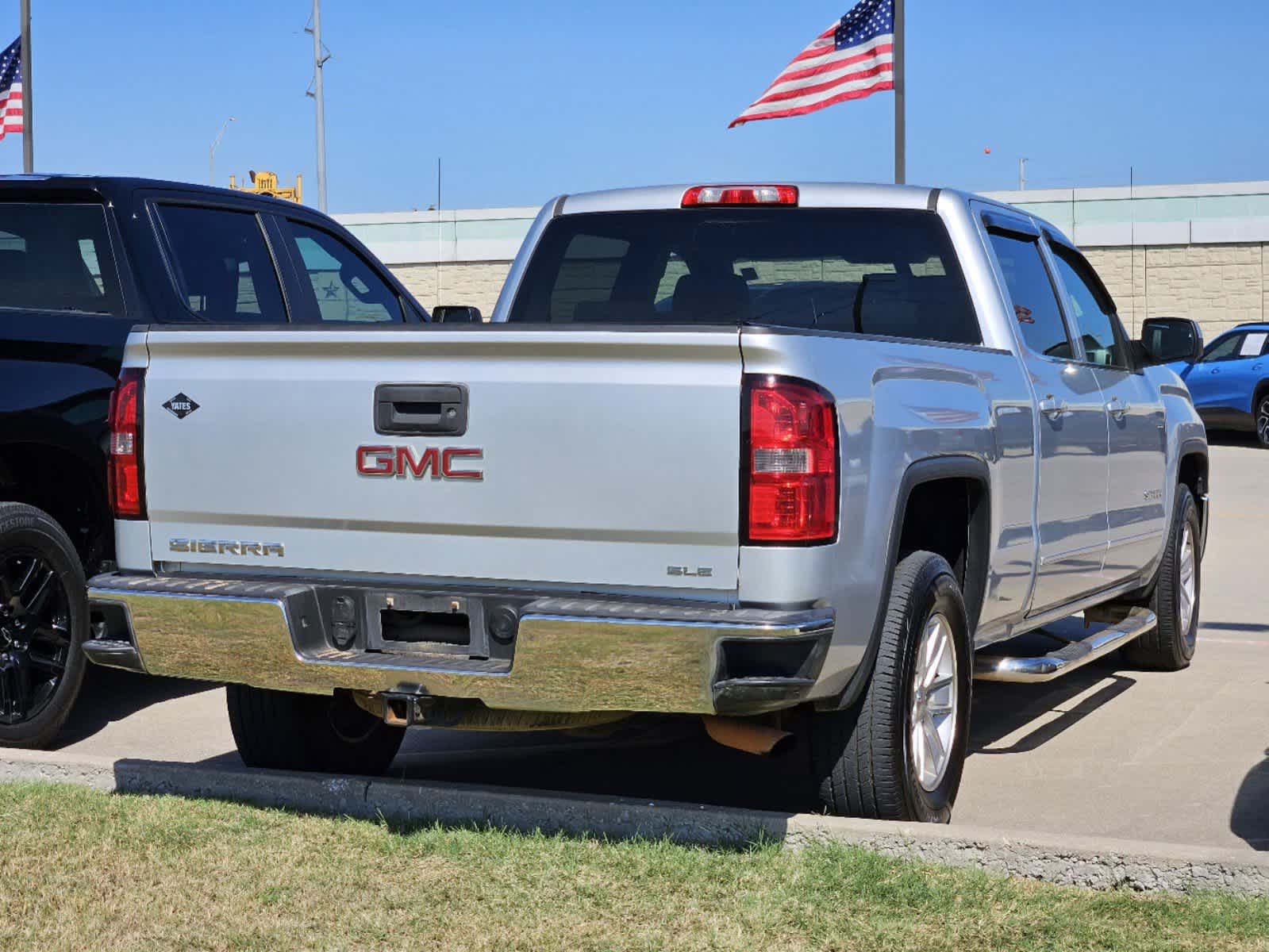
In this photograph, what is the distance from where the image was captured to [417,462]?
485cm

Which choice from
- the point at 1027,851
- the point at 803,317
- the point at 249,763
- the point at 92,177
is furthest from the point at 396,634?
the point at 92,177

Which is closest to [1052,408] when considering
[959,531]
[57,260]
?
[959,531]

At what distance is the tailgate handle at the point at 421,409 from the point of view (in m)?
4.80

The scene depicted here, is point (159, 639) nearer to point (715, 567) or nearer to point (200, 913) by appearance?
point (200, 913)

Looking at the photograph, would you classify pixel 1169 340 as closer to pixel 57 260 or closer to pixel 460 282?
pixel 57 260

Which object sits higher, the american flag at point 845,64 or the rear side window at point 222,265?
the american flag at point 845,64

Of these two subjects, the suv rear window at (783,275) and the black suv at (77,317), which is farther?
the black suv at (77,317)

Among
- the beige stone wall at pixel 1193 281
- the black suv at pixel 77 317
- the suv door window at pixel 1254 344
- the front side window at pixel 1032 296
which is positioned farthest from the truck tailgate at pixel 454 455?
the beige stone wall at pixel 1193 281

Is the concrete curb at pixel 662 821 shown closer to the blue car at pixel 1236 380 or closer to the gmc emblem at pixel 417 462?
the gmc emblem at pixel 417 462

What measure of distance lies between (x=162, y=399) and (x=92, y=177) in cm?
241

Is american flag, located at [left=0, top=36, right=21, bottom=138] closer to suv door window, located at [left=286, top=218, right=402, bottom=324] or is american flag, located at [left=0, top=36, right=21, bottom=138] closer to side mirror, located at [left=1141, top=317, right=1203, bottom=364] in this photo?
suv door window, located at [left=286, top=218, right=402, bottom=324]

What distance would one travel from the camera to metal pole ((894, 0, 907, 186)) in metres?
21.9

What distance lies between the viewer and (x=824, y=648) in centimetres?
457

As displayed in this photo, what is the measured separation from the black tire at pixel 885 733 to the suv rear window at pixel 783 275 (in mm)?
1389
